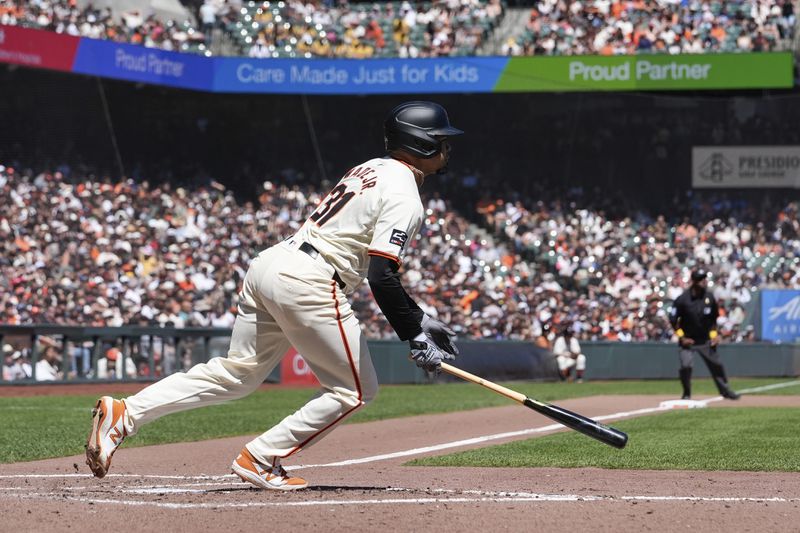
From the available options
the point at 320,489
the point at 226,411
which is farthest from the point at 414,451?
the point at 226,411

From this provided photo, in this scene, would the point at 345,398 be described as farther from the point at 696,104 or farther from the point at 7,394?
the point at 696,104

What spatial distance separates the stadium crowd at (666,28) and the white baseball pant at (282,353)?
2807 centimetres

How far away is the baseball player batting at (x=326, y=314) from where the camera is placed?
6496mm

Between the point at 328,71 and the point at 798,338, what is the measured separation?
46.6 ft

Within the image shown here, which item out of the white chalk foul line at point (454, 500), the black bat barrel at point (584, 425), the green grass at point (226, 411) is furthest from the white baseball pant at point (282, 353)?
the green grass at point (226, 411)

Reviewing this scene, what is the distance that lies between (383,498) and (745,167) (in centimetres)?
3035

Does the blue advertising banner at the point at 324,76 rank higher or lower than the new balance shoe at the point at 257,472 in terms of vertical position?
higher

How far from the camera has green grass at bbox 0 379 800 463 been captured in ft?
38.4

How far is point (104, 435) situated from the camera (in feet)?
21.8

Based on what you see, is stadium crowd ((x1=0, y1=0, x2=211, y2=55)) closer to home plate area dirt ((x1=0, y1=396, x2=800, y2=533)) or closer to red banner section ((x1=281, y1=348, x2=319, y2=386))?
red banner section ((x1=281, y1=348, x2=319, y2=386))

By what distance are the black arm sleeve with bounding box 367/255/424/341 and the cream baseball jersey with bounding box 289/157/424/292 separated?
0.25ft

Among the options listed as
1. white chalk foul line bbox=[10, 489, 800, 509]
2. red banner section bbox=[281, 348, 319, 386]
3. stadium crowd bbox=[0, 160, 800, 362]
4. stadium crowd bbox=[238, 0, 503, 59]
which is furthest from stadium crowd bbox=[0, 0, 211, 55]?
white chalk foul line bbox=[10, 489, 800, 509]

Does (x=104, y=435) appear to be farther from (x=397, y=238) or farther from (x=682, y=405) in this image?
(x=682, y=405)

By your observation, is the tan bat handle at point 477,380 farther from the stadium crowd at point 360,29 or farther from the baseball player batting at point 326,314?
the stadium crowd at point 360,29
